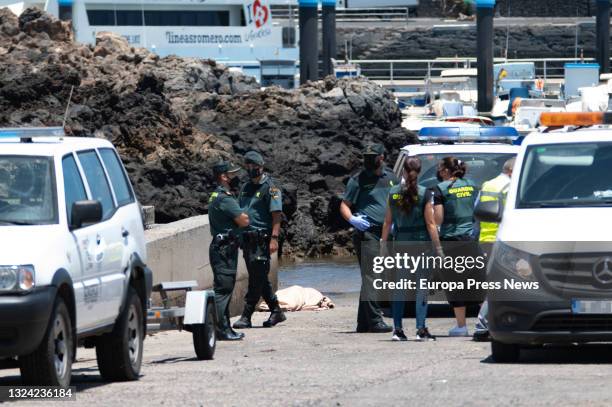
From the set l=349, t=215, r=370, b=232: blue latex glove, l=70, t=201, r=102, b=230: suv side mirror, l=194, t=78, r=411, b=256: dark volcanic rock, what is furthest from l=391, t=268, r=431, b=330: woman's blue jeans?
l=194, t=78, r=411, b=256: dark volcanic rock

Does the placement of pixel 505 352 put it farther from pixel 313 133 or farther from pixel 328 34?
pixel 328 34

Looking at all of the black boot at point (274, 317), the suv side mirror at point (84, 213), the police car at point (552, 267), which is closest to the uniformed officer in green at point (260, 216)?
the black boot at point (274, 317)

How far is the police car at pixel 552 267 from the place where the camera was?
10180 millimetres

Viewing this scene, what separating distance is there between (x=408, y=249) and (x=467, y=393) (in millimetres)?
4176

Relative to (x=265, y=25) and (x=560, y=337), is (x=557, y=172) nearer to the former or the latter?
(x=560, y=337)

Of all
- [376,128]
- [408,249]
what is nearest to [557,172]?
[408,249]

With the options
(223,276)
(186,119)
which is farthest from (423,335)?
(186,119)

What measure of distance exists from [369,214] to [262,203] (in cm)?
124

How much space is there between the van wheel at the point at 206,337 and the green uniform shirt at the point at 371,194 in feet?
9.30

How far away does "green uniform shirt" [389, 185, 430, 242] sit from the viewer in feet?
42.4

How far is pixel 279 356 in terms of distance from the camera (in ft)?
38.9

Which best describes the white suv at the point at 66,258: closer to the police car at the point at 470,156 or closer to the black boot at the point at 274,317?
the black boot at the point at 274,317

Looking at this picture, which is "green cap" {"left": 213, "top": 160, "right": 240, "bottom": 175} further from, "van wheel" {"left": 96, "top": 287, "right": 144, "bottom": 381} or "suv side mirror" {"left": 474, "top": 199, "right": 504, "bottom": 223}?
"van wheel" {"left": 96, "top": 287, "right": 144, "bottom": 381}

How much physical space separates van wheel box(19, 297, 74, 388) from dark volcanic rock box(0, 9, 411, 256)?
64.7ft
